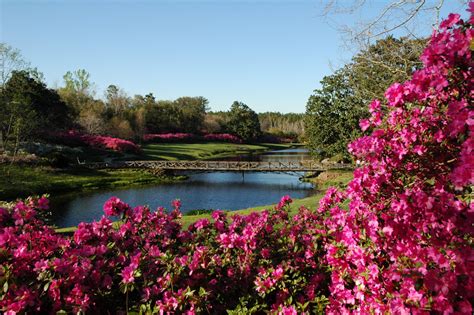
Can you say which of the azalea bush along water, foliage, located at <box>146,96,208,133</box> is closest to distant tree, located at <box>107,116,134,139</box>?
foliage, located at <box>146,96,208,133</box>

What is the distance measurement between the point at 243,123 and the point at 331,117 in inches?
2600

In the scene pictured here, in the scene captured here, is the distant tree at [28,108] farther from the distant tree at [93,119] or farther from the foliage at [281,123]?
the foliage at [281,123]

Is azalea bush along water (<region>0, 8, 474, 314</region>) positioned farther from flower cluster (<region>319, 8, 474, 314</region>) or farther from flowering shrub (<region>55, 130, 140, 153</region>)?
flowering shrub (<region>55, 130, 140, 153</region>)

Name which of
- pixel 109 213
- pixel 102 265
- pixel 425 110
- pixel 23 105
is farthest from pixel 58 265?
pixel 23 105

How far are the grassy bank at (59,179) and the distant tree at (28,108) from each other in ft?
13.4

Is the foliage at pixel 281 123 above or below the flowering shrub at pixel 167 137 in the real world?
above

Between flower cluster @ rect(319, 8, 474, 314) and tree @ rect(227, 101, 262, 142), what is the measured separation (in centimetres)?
9495

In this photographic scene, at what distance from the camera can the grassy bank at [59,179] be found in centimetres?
2762

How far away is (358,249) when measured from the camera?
3555mm

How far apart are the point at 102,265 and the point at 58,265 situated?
0.51 meters

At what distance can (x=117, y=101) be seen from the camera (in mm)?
77625

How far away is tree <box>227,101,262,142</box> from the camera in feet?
327

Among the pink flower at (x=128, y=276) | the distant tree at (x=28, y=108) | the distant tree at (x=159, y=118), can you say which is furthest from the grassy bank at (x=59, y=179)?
the distant tree at (x=159, y=118)

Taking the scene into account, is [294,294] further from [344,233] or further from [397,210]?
[397,210]
